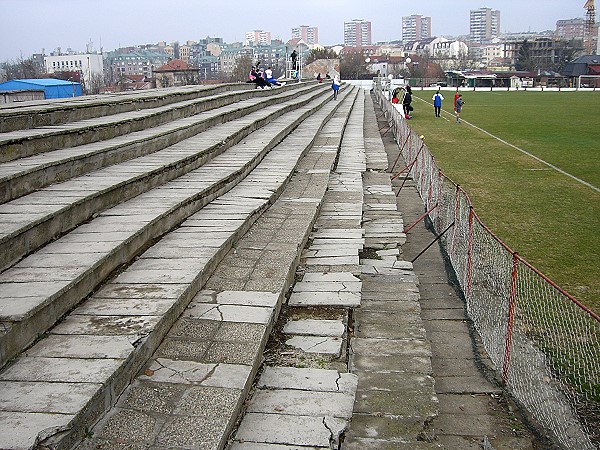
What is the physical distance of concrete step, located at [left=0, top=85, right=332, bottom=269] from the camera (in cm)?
447

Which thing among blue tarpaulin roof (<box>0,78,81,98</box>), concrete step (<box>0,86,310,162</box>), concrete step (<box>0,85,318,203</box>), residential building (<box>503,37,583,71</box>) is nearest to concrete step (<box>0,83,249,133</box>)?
concrete step (<box>0,86,310,162</box>)

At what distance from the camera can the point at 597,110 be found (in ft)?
125

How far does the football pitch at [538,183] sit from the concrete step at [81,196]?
4.48m

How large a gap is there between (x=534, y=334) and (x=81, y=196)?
3945 mm

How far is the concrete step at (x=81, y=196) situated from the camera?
4465 mm

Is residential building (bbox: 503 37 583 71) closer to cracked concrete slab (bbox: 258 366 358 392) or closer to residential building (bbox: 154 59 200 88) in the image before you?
residential building (bbox: 154 59 200 88)

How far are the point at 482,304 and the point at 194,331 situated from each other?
266 centimetres

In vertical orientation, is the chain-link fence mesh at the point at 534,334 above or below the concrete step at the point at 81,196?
below

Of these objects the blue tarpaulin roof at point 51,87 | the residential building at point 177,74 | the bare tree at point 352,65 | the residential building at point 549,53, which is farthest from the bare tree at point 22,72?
the residential building at point 549,53

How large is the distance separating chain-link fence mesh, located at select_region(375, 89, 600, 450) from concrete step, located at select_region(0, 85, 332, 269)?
10.9 feet

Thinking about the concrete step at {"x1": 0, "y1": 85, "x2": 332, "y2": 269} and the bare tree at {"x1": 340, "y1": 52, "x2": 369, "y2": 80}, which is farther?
the bare tree at {"x1": 340, "y1": 52, "x2": 369, "y2": 80}

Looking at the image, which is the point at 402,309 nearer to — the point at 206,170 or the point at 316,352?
Answer: the point at 316,352

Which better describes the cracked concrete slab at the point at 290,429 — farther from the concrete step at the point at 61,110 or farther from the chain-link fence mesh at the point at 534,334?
the concrete step at the point at 61,110

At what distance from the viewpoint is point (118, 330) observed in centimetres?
381
